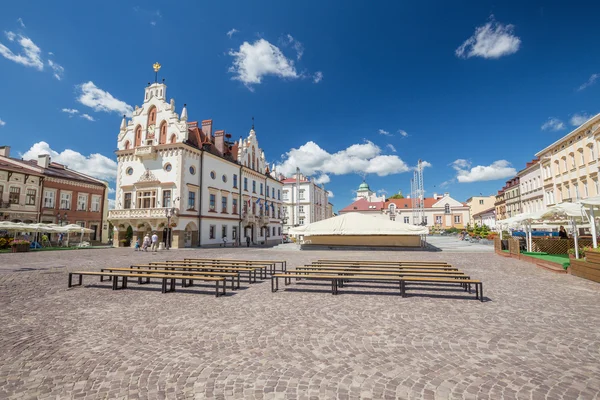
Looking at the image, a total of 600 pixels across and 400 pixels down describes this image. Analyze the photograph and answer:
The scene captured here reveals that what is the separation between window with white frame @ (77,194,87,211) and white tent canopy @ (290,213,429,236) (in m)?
30.4

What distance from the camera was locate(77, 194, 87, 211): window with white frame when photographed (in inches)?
1582

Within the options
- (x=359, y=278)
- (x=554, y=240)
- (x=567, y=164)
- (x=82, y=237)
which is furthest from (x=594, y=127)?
(x=82, y=237)

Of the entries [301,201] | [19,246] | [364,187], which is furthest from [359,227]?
[364,187]

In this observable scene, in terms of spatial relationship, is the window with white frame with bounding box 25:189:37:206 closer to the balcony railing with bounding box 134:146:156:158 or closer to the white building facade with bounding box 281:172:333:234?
the balcony railing with bounding box 134:146:156:158

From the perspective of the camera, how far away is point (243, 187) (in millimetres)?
42094

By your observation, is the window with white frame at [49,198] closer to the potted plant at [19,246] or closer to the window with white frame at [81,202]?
the window with white frame at [81,202]

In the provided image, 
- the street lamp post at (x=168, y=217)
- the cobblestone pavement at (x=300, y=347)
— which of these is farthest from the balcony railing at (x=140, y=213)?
the cobblestone pavement at (x=300, y=347)

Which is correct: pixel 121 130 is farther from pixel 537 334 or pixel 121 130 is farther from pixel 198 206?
pixel 537 334

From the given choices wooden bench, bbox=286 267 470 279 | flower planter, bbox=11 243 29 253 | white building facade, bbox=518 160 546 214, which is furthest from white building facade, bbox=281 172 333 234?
wooden bench, bbox=286 267 470 279

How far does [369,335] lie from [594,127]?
35853mm

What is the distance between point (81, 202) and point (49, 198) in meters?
3.87

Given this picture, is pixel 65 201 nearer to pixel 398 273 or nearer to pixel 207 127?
pixel 207 127

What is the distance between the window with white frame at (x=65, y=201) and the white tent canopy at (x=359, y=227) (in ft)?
99.1

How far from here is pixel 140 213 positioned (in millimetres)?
31672
